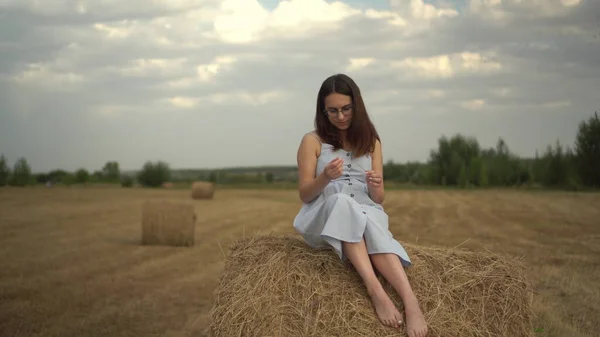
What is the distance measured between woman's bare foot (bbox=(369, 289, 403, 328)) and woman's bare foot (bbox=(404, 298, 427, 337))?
0.05 metres

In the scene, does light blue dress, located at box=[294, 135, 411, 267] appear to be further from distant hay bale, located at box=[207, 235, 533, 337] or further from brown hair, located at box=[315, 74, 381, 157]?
distant hay bale, located at box=[207, 235, 533, 337]

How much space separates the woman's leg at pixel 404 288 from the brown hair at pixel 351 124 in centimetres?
68

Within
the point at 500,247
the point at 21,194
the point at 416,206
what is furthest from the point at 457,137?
the point at 500,247

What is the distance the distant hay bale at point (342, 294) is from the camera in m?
3.75

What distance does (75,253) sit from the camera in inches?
441

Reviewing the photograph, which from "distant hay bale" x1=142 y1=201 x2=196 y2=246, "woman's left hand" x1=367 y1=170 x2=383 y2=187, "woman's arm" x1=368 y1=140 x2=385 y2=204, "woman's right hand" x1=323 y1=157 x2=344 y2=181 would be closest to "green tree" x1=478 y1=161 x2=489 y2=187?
"distant hay bale" x1=142 y1=201 x2=196 y2=246

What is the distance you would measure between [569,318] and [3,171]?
2194 cm

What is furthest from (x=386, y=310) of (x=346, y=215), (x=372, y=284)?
(x=346, y=215)

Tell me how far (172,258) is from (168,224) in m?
1.52

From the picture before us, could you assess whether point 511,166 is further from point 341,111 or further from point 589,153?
point 341,111

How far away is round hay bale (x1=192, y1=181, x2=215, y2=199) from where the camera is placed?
2425cm

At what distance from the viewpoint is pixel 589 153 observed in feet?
81.0

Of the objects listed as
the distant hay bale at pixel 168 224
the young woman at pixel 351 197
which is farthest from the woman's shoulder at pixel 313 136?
the distant hay bale at pixel 168 224

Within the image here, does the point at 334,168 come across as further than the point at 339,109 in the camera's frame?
No
